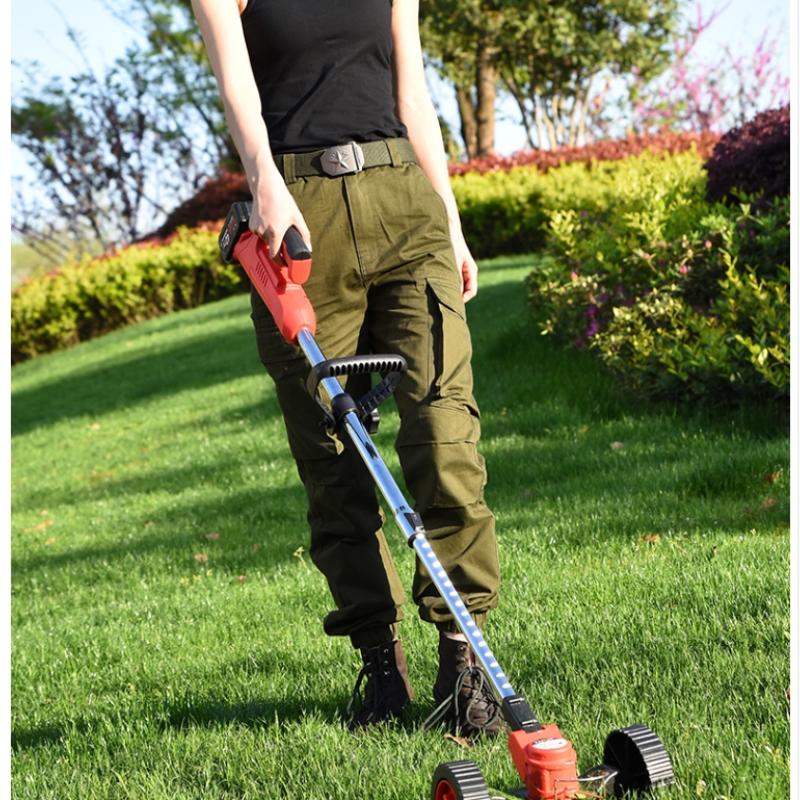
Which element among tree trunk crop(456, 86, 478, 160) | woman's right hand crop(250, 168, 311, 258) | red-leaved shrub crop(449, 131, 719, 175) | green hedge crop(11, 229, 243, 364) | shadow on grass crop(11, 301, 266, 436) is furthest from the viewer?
tree trunk crop(456, 86, 478, 160)

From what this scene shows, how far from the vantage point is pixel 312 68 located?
8.69ft

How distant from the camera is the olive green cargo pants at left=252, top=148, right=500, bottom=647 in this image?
2.63m

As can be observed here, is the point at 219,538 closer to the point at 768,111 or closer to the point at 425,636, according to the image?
the point at 425,636

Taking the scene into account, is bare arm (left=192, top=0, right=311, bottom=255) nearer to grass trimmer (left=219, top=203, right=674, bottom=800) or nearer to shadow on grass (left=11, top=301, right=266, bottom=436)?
grass trimmer (left=219, top=203, right=674, bottom=800)

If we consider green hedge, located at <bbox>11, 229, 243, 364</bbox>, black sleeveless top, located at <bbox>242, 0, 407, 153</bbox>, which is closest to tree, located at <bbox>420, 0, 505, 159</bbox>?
green hedge, located at <bbox>11, 229, 243, 364</bbox>

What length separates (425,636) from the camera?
3.34 m

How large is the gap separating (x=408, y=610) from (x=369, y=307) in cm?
149

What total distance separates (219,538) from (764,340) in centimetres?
319

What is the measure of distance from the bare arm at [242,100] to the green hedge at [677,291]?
370cm

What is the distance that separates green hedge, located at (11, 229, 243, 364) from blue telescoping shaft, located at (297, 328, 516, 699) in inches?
586

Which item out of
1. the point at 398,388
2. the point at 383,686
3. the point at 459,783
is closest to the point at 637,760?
the point at 459,783

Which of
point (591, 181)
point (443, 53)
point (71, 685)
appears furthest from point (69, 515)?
point (443, 53)

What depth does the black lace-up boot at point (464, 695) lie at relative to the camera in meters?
2.58

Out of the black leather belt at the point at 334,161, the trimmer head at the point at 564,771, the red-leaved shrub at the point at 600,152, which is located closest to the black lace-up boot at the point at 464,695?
the trimmer head at the point at 564,771
